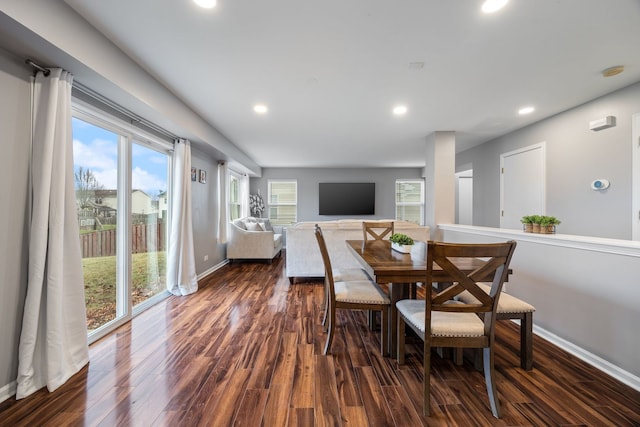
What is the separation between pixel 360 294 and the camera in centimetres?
195

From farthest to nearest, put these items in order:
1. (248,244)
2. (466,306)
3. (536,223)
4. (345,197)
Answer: (345,197), (248,244), (536,223), (466,306)

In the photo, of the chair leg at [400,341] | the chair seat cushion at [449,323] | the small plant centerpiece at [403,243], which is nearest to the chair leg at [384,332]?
the chair leg at [400,341]

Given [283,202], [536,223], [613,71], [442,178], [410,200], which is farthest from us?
[410,200]

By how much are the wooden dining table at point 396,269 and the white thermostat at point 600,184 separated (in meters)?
2.15

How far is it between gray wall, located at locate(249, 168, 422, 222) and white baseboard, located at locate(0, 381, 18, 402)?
19.3 feet

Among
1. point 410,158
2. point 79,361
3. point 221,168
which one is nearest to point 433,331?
point 79,361

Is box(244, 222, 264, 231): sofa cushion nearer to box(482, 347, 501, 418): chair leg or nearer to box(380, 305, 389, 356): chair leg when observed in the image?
box(380, 305, 389, 356): chair leg

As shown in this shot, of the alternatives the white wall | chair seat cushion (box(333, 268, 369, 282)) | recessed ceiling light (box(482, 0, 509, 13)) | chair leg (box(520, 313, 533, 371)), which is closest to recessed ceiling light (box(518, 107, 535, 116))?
the white wall

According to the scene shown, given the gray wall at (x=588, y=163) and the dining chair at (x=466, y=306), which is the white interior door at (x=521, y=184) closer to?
the gray wall at (x=588, y=163)

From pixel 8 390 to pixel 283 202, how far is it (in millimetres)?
6050

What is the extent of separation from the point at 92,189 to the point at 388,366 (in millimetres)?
2893

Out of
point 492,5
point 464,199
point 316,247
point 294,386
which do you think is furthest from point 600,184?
point 464,199

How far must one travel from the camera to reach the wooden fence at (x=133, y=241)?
2.16 metres

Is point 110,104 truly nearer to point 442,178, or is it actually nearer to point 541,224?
point 541,224
